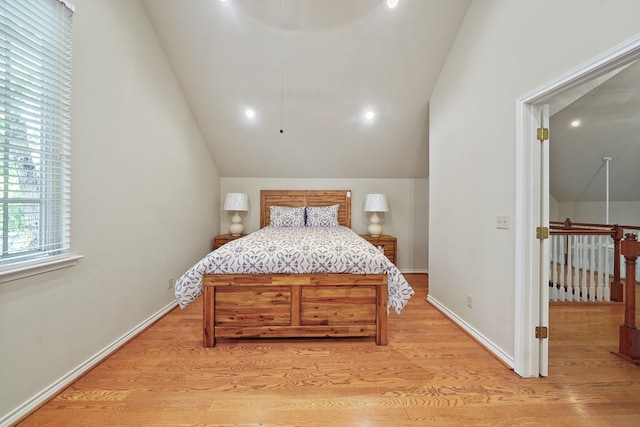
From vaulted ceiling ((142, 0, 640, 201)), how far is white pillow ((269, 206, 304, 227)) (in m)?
0.60

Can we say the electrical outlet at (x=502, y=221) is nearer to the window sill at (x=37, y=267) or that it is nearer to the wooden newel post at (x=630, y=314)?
the wooden newel post at (x=630, y=314)

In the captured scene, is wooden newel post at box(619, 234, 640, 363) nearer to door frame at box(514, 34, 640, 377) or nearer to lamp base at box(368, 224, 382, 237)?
door frame at box(514, 34, 640, 377)

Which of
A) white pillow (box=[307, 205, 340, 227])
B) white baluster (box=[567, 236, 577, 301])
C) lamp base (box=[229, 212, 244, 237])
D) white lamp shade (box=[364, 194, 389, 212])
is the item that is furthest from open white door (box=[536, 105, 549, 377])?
lamp base (box=[229, 212, 244, 237])

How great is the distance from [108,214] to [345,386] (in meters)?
2.00

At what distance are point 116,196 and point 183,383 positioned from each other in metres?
1.40

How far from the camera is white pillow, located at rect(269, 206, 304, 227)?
4012 mm

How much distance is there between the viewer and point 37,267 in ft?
4.49

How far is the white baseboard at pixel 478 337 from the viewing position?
178 centimetres

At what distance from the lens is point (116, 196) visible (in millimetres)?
1957

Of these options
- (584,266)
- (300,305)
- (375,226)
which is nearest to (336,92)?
(375,226)

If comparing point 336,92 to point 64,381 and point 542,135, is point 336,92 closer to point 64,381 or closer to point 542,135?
point 542,135

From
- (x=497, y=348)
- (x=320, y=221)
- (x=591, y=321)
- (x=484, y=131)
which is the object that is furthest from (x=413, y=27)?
(x=591, y=321)

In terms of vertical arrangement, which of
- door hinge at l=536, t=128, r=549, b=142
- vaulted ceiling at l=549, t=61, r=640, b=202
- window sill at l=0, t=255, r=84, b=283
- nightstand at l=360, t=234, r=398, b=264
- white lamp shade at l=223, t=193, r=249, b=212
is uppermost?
vaulted ceiling at l=549, t=61, r=640, b=202

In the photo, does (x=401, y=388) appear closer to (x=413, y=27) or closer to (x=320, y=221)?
(x=320, y=221)
